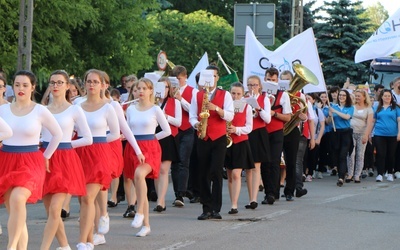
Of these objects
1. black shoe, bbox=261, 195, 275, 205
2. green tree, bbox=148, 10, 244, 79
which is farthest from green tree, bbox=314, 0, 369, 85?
black shoe, bbox=261, 195, 275, 205

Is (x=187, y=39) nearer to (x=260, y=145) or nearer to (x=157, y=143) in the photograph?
(x=260, y=145)

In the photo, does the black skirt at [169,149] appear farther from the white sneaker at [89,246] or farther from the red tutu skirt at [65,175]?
the red tutu skirt at [65,175]

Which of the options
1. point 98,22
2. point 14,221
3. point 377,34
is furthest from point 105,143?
point 98,22

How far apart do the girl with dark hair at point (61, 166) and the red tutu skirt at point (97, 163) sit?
0.35 m

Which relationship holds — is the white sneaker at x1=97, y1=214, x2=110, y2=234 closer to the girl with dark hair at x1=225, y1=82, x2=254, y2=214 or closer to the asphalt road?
the asphalt road

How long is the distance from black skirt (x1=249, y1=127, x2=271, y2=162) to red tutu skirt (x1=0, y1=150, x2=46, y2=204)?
5927mm

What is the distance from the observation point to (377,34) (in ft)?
83.4

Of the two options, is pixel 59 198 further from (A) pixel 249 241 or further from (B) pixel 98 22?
(B) pixel 98 22

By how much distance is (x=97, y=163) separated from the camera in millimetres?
10805

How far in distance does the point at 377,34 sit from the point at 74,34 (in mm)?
11063

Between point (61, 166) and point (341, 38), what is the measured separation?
4745 cm

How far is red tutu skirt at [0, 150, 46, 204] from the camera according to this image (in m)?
9.43

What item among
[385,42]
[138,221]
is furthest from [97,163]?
[385,42]

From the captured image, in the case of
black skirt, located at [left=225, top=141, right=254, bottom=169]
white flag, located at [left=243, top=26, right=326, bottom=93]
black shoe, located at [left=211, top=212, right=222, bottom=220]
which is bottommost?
black shoe, located at [left=211, top=212, right=222, bottom=220]
